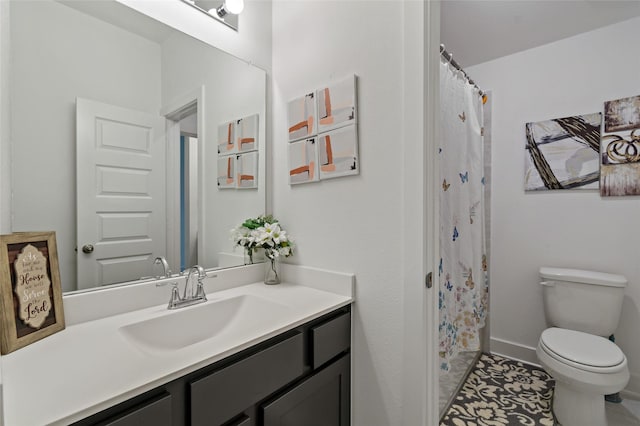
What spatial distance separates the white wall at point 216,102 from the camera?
1229mm

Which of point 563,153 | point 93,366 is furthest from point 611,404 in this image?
point 93,366

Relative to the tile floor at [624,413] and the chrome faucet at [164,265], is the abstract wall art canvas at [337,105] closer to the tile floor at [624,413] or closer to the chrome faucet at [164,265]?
the chrome faucet at [164,265]

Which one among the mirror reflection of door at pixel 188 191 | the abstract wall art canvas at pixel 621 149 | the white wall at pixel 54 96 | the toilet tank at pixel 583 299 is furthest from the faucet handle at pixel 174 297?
the abstract wall art canvas at pixel 621 149

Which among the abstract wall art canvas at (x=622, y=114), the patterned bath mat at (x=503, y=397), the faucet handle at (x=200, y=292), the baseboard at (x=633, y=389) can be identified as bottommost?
the patterned bath mat at (x=503, y=397)

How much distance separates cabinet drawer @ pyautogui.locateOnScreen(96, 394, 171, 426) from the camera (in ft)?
1.93

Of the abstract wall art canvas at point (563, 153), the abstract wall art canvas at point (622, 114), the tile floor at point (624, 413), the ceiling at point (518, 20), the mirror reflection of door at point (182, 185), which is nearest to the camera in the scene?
the mirror reflection of door at point (182, 185)

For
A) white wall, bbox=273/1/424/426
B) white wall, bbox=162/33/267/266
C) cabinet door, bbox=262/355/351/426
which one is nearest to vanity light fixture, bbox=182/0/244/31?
white wall, bbox=162/33/267/266

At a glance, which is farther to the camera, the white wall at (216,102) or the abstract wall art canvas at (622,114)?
the abstract wall art canvas at (622,114)

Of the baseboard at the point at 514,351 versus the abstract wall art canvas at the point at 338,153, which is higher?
the abstract wall art canvas at the point at 338,153

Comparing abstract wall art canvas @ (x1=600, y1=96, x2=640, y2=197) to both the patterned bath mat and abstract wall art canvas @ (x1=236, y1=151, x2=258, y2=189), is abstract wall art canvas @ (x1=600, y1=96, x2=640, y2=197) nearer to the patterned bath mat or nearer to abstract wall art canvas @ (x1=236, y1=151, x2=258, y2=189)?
the patterned bath mat

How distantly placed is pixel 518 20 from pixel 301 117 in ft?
5.23

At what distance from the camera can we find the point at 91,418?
0.57 meters

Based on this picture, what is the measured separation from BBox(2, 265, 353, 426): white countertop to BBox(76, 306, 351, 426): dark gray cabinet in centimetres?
3

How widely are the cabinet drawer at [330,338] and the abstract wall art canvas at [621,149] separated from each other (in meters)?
1.97
